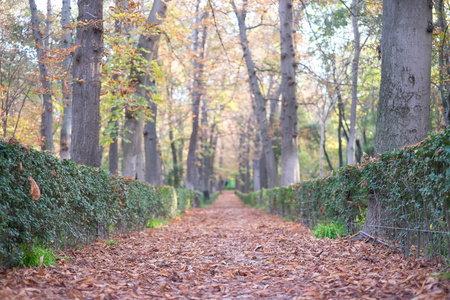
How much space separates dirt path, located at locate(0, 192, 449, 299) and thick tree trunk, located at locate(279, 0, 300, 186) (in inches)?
336

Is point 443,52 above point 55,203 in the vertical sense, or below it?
above

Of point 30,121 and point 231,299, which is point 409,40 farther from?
point 30,121

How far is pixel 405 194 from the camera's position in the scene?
17.6ft

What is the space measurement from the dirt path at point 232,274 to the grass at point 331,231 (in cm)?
51

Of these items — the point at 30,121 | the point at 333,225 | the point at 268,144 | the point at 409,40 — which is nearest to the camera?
the point at 409,40

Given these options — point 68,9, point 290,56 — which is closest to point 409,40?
point 290,56

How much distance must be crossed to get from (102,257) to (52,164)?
1.62 m

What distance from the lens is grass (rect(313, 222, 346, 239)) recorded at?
820 cm

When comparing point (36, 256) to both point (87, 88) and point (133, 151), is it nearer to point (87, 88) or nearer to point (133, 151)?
point (87, 88)

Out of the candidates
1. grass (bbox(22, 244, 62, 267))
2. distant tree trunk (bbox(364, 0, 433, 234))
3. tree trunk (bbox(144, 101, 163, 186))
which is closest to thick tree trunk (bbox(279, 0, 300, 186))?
tree trunk (bbox(144, 101, 163, 186))

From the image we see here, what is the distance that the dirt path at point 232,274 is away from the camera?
4008 millimetres

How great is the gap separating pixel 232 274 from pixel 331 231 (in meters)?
3.68

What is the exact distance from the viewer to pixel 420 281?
3.97 meters

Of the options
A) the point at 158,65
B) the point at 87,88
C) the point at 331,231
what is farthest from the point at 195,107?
the point at 331,231
